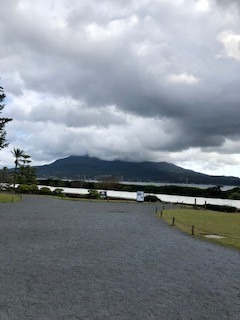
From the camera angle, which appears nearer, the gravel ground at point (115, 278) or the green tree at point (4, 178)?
the gravel ground at point (115, 278)

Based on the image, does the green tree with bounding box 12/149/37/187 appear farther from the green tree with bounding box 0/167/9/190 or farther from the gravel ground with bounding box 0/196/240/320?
the gravel ground with bounding box 0/196/240/320

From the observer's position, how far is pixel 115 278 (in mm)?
11102

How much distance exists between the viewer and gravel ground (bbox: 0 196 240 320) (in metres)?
8.28

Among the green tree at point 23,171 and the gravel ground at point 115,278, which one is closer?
the gravel ground at point 115,278

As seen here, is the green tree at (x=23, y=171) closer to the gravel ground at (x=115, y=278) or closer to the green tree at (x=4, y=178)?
the green tree at (x=4, y=178)

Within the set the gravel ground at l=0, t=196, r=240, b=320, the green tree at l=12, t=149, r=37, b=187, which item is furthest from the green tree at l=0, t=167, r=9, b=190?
the gravel ground at l=0, t=196, r=240, b=320

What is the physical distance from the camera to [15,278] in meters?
10.6

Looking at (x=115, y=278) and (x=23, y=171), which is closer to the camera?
(x=115, y=278)

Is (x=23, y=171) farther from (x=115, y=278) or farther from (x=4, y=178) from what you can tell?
(x=115, y=278)

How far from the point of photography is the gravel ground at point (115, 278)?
27.2 ft

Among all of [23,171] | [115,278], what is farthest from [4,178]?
[115,278]

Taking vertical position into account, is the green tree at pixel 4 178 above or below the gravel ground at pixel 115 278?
above

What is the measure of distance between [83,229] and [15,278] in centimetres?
1259

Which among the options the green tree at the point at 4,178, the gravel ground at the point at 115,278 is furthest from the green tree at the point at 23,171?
the gravel ground at the point at 115,278
